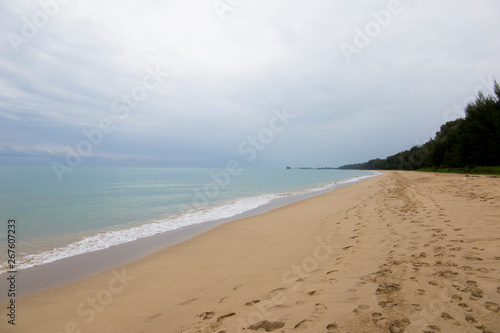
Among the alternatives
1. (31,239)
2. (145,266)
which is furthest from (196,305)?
(31,239)

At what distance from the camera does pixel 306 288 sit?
4059mm

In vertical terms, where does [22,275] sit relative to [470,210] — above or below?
above

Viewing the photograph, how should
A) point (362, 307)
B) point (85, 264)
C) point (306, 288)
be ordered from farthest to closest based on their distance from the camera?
point (85, 264) → point (306, 288) → point (362, 307)

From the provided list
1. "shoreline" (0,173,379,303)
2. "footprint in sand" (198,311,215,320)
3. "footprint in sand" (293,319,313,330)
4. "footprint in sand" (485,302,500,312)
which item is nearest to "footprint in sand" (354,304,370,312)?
"footprint in sand" (293,319,313,330)

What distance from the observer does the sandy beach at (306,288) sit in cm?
303

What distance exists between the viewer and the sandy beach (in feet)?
9.95

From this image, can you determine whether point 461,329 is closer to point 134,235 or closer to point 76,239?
point 134,235

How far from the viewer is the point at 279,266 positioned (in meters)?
5.43

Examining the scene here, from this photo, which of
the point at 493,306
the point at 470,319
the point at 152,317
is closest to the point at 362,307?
the point at 470,319

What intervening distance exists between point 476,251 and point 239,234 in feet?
21.9

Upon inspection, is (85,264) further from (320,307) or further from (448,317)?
(448,317)

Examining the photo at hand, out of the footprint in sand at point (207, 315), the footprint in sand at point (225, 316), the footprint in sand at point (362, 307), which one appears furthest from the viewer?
the footprint in sand at point (207, 315)

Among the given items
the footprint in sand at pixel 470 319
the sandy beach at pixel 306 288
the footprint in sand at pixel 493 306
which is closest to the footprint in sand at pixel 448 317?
the sandy beach at pixel 306 288

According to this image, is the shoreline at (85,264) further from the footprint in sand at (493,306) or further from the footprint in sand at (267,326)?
the footprint in sand at (493,306)
